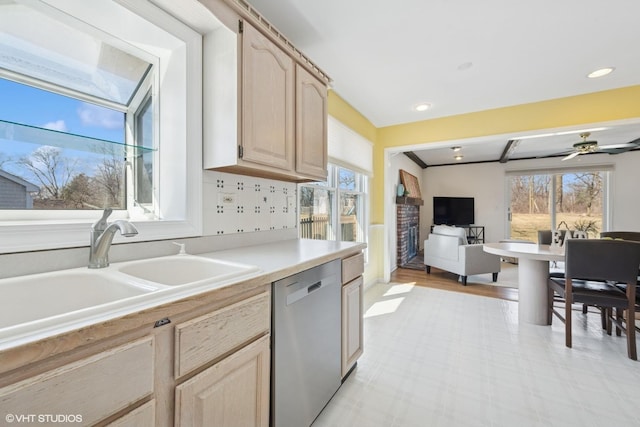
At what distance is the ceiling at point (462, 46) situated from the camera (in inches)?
67.3

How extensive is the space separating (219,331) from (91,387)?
32cm

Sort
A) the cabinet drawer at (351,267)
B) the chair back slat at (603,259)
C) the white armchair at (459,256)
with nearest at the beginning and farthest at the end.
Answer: the cabinet drawer at (351,267) < the chair back slat at (603,259) < the white armchair at (459,256)

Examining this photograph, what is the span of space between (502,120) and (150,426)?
416 centimetres

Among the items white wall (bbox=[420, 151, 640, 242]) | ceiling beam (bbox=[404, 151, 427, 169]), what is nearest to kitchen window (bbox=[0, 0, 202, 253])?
ceiling beam (bbox=[404, 151, 427, 169])

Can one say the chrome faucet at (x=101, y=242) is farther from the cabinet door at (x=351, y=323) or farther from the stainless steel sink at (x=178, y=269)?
the cabinet door at (x=351, y=323)

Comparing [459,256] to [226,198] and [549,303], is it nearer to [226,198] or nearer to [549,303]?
[549,303]

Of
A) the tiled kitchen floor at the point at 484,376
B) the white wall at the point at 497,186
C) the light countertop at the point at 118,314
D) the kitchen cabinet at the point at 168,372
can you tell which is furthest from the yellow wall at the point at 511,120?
the white wall at the point at 497,186

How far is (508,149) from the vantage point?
207 inches

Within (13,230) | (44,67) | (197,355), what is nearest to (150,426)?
(197,355)

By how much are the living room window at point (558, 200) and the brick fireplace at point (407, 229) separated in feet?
7.74

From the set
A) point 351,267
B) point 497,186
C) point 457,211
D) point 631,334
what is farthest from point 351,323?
point 497,186

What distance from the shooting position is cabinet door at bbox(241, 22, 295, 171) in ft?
4.53

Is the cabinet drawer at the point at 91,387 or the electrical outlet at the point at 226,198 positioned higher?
the electrical outlet at the point at 226,198

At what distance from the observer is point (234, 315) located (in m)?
0.89
